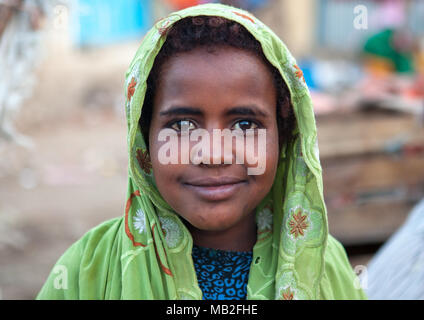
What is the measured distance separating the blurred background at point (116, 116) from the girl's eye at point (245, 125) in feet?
2.19

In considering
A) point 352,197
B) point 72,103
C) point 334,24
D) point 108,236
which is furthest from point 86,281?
point 334,24

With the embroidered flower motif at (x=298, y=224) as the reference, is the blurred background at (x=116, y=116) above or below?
above

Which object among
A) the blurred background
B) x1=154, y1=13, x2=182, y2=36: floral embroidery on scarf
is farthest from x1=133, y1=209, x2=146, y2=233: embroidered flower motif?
the blurred background

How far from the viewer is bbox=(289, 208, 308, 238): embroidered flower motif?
146 centimetres

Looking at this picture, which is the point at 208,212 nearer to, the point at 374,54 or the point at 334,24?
the point at 374,54

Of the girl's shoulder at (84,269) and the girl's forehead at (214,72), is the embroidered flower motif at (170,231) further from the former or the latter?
the girl's forehead at (214,72)

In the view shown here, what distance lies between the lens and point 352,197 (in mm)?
3996

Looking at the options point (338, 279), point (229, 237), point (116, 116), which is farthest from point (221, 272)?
point (116, 116)

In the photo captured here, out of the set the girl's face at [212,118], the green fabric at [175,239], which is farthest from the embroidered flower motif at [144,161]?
the girl's face at [212,118]

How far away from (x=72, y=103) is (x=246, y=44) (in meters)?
7.88

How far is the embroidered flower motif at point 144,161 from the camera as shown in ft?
4.82

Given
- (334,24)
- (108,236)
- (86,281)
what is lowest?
(86,281)

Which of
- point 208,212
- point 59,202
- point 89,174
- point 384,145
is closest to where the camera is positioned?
point 208,212

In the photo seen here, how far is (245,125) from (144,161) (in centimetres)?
32
